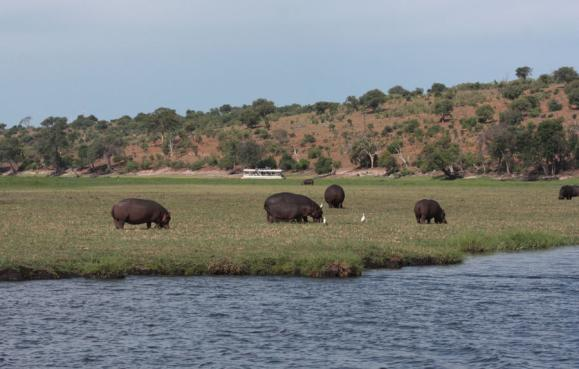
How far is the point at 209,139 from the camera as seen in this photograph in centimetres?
14825

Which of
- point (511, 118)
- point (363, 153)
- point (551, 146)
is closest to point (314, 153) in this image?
point (363, 153)

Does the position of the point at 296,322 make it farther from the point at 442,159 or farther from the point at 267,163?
the point at 267,163

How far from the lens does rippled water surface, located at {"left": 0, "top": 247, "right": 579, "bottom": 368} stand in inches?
608

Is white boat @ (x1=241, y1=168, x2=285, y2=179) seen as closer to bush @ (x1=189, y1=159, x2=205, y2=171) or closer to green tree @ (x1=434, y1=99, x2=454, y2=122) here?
bush @ (x1=189, y1=159, x2=205, y2=171)

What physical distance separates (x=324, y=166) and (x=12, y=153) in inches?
2165

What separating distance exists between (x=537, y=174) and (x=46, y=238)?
74641mm

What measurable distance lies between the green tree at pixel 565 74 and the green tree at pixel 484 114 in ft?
87.0

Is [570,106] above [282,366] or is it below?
above

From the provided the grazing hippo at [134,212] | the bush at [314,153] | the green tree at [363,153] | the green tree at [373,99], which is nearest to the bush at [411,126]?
the green tree at [363,153]

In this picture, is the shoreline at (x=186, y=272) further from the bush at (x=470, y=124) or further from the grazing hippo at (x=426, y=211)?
the bush at (x=470, y=124)

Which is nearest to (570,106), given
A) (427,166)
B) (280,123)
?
(427,166)

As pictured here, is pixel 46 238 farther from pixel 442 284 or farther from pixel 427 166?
pixel 427 166

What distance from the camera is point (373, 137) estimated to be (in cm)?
12669

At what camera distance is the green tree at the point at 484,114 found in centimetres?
12650
